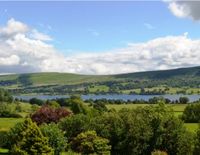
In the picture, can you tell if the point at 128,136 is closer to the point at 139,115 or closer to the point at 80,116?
the point at 139,115

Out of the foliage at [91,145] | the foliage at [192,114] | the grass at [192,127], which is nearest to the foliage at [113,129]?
the foliage at [91,145]

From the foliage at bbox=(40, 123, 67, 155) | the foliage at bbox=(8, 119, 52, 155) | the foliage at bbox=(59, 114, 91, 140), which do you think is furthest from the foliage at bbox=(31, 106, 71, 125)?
the foliage at bbox=(8, 119, 52, 155)

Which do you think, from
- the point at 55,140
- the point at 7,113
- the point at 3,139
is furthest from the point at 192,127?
the point at 7,113

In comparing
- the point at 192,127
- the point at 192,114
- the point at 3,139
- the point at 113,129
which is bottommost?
the point at 192,127

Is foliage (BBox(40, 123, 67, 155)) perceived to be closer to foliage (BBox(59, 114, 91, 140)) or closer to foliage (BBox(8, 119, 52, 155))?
foliage (BBox(8, 119, 52, 155))

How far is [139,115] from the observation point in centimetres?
8756

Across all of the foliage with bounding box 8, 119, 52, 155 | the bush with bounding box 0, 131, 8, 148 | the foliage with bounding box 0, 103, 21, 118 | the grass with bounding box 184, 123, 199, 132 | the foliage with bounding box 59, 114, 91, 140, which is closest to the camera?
the foliage with bounding box 8, 119, 52, 155

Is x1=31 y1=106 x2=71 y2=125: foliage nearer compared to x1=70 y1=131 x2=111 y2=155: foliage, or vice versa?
x1=70 y1=131 x2=111 y2=155: foliage

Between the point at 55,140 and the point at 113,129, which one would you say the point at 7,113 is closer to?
the point at 113,129

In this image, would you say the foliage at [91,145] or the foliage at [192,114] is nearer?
the foliage at [91,145]

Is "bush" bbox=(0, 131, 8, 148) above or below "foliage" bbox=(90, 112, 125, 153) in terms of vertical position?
below

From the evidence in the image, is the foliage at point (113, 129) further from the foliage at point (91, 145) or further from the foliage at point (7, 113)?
the foliage at point (7, 113)

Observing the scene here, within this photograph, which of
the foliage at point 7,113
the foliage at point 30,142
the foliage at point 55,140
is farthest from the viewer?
the foliage at point 7,113

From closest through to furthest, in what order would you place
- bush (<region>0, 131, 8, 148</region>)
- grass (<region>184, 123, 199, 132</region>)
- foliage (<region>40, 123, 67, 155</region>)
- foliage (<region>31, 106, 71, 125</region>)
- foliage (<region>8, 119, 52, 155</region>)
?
foliage (<region>8, 119, 52, 155</region>), foliage (<region>40, 123, 67, 155</region>), bush (<region>0, 131, 8, 148</region>), grass (<region>184, 123, 199, 132</region>), foliage (<region>31, 106, 71, 125</region>)
